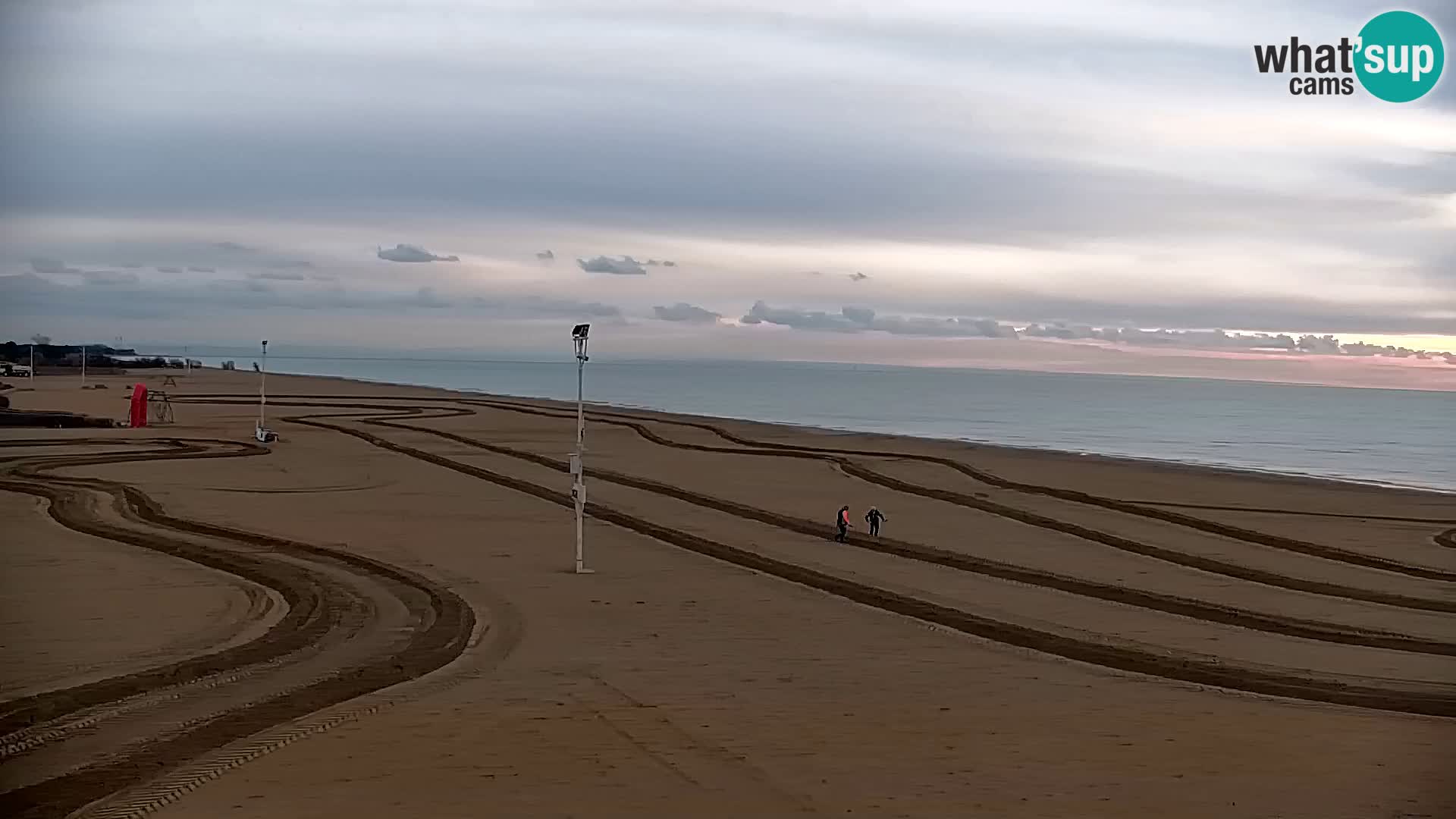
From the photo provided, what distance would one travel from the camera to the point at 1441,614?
22422 millimetres

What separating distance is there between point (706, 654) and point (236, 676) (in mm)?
5678

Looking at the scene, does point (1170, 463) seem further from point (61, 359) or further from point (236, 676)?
point (61, 359)

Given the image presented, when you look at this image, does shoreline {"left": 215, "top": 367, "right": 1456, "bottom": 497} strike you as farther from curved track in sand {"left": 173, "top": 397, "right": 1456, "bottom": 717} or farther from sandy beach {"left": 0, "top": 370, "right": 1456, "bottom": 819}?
curved track in sand {"left": 173, "top": 397, "right": 1456, "bottom": 717}

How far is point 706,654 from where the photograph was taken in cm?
1755

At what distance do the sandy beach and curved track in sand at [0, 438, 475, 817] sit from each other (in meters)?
0.06

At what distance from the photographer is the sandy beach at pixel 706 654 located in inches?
475

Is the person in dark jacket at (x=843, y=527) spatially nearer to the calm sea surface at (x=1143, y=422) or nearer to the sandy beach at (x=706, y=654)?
the sandy beach at (x=706, y=654)

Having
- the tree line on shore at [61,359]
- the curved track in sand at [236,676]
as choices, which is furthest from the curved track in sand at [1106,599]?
the tree line on shore at [61,359]

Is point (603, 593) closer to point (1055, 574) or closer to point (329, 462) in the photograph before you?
point (1055, 574)

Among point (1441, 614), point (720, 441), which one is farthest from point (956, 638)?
point (720, 441)

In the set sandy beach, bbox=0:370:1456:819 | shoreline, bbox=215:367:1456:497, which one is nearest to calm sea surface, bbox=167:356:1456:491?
shoreline, bbox=215:367:1456:497

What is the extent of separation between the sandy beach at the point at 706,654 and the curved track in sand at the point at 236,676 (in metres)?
0.06

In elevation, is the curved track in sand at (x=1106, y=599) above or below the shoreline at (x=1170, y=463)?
below

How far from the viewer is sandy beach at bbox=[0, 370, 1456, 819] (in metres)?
12.1
